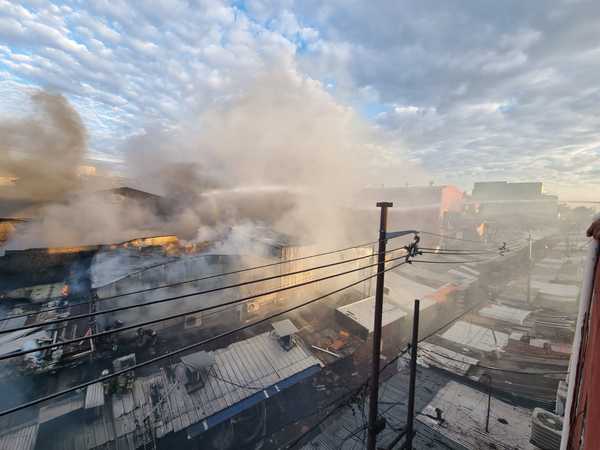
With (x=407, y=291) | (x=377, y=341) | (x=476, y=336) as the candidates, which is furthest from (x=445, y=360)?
(x=377, y=341)

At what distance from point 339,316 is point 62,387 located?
49.8 ft

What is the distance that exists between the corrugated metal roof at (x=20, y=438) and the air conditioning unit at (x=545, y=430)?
664 inches

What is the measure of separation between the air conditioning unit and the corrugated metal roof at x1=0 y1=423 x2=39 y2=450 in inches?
664

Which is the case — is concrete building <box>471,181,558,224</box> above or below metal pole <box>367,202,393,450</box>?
above

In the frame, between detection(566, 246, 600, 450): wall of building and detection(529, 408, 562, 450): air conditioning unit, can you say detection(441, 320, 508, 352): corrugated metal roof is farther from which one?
detection(566, 246, 600, 450): wall of building

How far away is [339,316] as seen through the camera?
18.4 meters

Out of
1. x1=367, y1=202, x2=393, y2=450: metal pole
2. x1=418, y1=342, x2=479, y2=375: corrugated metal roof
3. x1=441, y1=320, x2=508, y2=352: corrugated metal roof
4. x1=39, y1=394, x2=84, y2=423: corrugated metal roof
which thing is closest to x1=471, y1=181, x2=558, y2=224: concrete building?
x1=441, y1=320, x2=508, y2=352: corrugated metal roof

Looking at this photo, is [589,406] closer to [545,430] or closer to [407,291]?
[545,430]

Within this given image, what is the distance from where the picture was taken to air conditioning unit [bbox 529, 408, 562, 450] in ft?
26.1

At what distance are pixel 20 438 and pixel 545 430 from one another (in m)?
17.6

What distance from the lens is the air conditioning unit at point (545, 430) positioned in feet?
26.1

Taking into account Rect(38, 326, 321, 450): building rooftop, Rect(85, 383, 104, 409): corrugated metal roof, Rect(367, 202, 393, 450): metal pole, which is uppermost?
Rect(367, 202, 393, 450): metal pole

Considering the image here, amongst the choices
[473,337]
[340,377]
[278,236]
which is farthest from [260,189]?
[473,337]

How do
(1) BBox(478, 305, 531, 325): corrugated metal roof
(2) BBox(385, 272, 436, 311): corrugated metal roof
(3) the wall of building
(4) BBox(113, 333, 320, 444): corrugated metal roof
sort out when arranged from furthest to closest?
(2) BBox(385, 272, 436, 311): corrugated metal roof < (1) BBox(478, 305, 531, 325): corrugated metal roof < (4) BBox(113, 333, 320, 444): corrugated metal roof < (3) the wall of building
